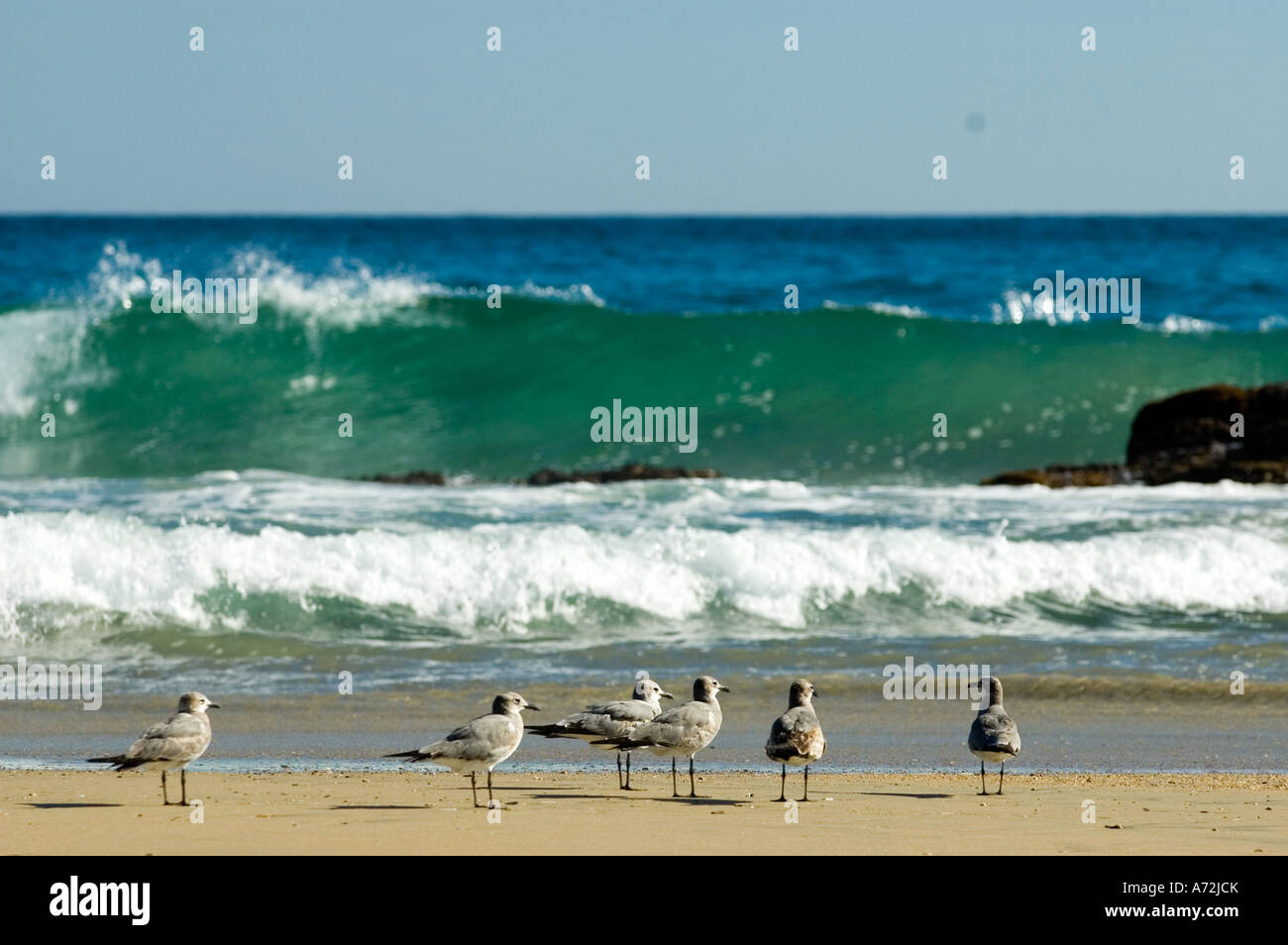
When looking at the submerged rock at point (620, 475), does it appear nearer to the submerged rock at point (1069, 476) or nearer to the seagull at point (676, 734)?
the submerged rock at point (1069, 476)

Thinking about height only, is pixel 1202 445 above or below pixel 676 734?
above

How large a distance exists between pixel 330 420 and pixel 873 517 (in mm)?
11049

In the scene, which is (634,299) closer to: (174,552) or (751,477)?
(751,477)

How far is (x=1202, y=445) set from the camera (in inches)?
650

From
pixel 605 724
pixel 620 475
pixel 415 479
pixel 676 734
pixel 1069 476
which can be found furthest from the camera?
pixel 415 479

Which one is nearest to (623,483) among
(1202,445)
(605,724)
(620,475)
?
(620,475)

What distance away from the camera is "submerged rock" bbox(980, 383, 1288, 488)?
51.9 ft

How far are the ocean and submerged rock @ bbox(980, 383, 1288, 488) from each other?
0.74m

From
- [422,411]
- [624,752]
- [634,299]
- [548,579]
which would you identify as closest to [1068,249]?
[634,299]

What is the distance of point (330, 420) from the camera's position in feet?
75.5

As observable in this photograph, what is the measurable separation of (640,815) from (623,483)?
9.67 metres

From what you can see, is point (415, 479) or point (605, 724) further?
point (415, 479)

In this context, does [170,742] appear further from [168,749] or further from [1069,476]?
[1069,476]
